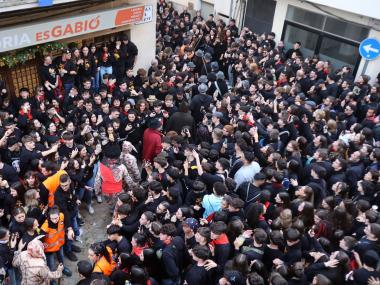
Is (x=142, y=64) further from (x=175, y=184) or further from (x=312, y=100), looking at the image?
(x=175, y=184)

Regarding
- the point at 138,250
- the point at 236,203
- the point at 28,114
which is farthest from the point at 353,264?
the point at 28,114

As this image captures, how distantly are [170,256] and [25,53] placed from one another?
653 centimetres

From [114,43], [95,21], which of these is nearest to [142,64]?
[114,43]

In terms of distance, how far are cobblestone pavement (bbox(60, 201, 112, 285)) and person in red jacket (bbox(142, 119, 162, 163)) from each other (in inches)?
55.0

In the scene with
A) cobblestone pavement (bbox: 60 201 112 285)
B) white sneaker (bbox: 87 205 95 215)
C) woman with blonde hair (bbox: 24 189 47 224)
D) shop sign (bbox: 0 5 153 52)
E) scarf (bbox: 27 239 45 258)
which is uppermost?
shop sign (bbox: 0 5 153 52)

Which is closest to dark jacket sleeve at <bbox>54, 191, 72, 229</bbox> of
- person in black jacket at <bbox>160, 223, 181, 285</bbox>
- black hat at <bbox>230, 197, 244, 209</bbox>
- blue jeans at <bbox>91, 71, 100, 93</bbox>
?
person in black jacket at <bbox>160, 223, 181, 285</bbox>

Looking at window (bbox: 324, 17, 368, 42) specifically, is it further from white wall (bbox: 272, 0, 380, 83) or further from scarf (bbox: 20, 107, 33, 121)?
scarf (bbox: 20, 107, 33, 121)

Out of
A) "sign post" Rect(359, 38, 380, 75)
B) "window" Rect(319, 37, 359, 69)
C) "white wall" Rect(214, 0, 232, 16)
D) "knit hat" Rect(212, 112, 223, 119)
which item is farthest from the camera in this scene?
"white wall" Rect(214, 0, 232, 16)

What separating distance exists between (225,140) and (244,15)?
34.8 feet

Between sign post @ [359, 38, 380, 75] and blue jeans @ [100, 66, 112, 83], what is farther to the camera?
blue jeans @ [100, 66, 112, 83]

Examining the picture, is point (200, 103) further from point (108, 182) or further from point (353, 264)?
point (353, 264)

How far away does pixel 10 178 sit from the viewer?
6199 mm

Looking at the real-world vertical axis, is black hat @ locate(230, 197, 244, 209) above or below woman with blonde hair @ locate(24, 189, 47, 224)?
above

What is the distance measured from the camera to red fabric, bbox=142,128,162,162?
789cm
